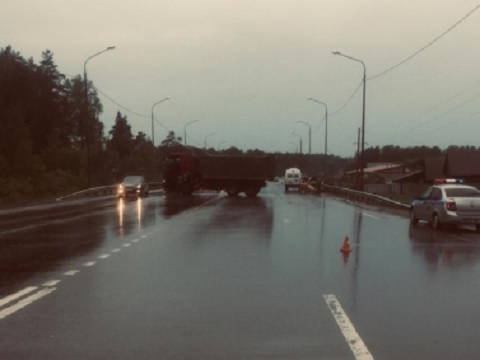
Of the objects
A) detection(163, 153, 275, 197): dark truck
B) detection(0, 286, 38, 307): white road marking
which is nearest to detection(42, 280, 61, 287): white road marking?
detection(0, 286, 38, 307): white road marking

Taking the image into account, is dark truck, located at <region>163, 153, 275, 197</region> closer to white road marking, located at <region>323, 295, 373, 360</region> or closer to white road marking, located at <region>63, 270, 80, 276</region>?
white road marking, located at <region>63, 270, 80, 276</region>

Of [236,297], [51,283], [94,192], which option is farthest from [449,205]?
[94,192]

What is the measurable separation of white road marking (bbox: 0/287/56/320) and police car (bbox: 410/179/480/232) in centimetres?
1468

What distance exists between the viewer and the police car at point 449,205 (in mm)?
22188

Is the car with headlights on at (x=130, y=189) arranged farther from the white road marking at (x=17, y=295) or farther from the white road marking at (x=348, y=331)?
the white road marking at (x=348, y=331)

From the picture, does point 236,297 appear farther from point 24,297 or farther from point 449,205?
point 449,205

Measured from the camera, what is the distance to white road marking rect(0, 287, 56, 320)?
29.5 feet

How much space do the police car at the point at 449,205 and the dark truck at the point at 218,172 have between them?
29.2 meters

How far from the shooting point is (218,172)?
54.8 meters

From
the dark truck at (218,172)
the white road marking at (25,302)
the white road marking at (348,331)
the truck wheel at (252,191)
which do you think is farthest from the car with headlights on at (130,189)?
the white road marking at (348,331)

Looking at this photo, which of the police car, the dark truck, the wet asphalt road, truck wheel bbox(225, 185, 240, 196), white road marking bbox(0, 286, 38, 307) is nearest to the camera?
the wet asphalt road

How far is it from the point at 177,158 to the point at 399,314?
4764 cm

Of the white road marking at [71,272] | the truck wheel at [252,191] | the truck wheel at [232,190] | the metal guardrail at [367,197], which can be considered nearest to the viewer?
the white road marking at [71,272]

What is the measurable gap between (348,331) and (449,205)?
1546 centimetres
